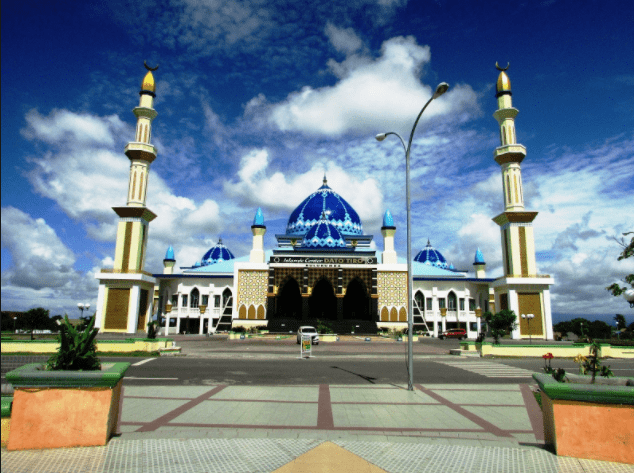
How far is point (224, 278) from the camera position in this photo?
2085 inches

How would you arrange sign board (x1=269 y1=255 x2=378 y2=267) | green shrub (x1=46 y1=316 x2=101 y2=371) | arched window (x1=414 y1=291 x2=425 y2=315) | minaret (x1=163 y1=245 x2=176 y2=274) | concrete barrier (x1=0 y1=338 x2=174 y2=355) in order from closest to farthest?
green shrub (x1=46 y1=316 x2=101 y2=371), concrete barrier (x1=0 y1=338 x2=174 y2=355), sign board (x1=269 y1=255 x2=378 y2=267), arched window (x1=414 y1=291 x2=425 y2=315), minaret (x1=163 y1=245 x2=176 y2=274)

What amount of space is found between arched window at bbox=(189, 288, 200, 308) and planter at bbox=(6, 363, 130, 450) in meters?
49.3

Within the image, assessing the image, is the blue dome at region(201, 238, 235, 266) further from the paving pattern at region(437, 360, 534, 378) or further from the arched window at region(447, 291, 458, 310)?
the paving pattern at region(437, 360, 534, 378)

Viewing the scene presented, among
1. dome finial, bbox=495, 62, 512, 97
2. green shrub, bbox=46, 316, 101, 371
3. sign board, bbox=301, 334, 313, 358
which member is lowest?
sign board, bbox=301, 334, 313, 358

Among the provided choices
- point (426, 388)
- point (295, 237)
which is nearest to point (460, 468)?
point (426, 388)

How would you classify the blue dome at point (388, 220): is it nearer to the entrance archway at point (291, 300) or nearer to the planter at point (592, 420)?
the entrance archway at point (291, 300)

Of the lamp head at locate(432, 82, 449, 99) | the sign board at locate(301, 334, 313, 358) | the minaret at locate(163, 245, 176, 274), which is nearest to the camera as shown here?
the lamp head at locate(432, 82, 449, 99)

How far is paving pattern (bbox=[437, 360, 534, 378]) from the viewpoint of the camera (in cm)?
1496

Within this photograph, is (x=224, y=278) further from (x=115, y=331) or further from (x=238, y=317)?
(x=115, y=331)

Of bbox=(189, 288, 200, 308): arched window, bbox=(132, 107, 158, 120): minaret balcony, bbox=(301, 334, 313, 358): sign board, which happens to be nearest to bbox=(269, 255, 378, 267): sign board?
bbox=(189, 288, 200, 308): arched window

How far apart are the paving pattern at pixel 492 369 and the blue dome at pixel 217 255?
2067 inches

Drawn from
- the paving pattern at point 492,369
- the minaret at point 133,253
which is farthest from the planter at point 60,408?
the minaret at point 133,253

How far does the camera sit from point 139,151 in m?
42.9

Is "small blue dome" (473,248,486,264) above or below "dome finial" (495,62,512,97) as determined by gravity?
below
